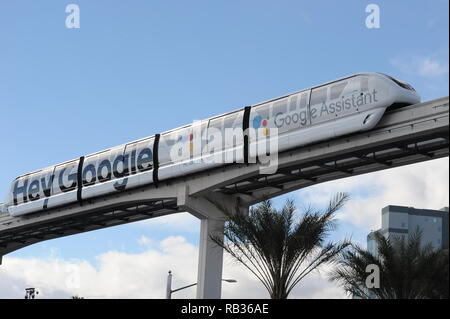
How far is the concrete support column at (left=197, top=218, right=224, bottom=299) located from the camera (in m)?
40.0

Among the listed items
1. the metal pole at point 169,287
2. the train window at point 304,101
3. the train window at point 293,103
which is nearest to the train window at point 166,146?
the metal pole at point 169,287

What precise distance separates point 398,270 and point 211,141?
40.2 feet

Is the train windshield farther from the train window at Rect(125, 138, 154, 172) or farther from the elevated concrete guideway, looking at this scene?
the train window at Rect(125, 138, 154, 172)

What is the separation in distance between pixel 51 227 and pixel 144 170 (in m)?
16.8

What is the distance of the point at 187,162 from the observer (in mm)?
38406

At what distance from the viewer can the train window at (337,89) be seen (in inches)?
1208

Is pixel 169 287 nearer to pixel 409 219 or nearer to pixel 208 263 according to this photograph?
pixel 208 263

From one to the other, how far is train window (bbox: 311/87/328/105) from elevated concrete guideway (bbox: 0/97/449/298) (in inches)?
69.9

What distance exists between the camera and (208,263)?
40.1 m

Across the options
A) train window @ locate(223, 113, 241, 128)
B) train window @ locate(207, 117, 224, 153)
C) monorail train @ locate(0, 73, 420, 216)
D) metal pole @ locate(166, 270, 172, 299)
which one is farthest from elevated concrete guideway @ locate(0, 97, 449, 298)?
train window @ locate(223, 113, 241, 128)

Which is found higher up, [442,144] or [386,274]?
[442,144]

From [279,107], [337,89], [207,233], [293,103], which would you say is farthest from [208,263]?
[337,89]
